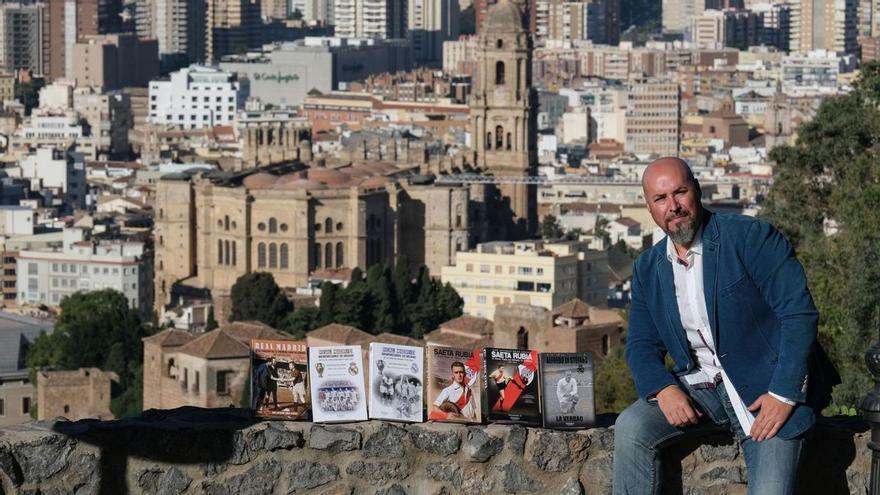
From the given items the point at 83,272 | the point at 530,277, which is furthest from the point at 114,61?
the point at 530,277

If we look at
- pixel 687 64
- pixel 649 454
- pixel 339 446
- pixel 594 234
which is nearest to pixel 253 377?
pixel 339 446

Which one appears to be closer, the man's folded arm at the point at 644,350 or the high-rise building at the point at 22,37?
the man's folded arm at the point at 644,350

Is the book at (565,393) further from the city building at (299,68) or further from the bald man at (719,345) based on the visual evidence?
the city building at (299,68)

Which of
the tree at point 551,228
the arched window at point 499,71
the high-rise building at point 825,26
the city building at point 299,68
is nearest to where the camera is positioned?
the tree at point 551,228

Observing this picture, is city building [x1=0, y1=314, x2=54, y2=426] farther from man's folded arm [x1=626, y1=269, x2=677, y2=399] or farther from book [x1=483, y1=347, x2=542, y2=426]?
man's folded arm [x1=626, y1=269, x2=677, y2=399]

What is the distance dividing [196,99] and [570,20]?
48464 millimetres

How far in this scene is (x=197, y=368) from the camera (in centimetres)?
3650

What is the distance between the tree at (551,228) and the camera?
7450cm

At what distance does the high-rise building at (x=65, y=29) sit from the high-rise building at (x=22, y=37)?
0.47 m

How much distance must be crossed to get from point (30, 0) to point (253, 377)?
160859 millimetres

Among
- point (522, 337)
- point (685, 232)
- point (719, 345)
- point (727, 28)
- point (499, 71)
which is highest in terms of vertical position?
point (685, 232)

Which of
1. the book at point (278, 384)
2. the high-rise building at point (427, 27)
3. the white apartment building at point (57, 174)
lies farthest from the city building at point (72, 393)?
the high-rise building at point (427, 27)

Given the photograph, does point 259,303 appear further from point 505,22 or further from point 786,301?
point 786,301

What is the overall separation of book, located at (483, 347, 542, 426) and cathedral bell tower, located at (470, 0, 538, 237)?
67.8 meters
